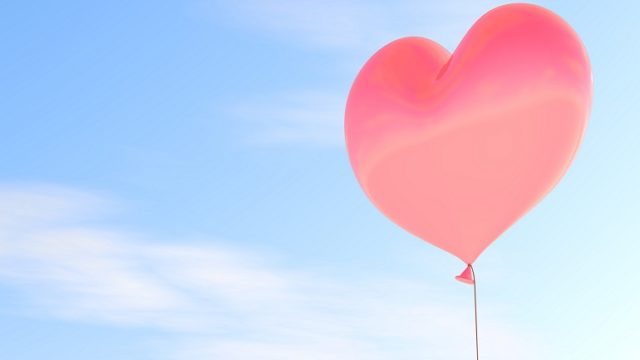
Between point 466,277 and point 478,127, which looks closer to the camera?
point 478,127

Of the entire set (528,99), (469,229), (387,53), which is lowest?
(469,229)

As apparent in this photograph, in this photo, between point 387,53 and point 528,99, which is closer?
point 528,99

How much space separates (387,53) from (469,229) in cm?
178

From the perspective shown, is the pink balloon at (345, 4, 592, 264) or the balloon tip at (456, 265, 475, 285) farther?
the balloon tip at (456, 265, 475, 285)

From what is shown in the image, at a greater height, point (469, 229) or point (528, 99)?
point (528, 99)

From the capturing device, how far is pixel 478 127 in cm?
1106

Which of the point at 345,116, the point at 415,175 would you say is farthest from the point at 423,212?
the point at 345,116

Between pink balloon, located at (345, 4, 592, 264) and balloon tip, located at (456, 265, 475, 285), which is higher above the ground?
pink balloon, located at (345, 4, 592, 264)

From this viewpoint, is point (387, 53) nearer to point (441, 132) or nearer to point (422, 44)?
point (422, 44)

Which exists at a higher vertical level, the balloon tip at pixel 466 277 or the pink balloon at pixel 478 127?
the pink balloon at pixel 478 127

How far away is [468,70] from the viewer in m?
11.2

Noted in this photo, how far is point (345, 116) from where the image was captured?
11875mm

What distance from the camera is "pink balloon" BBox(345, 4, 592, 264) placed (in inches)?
433

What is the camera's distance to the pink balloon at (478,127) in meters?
11.0
